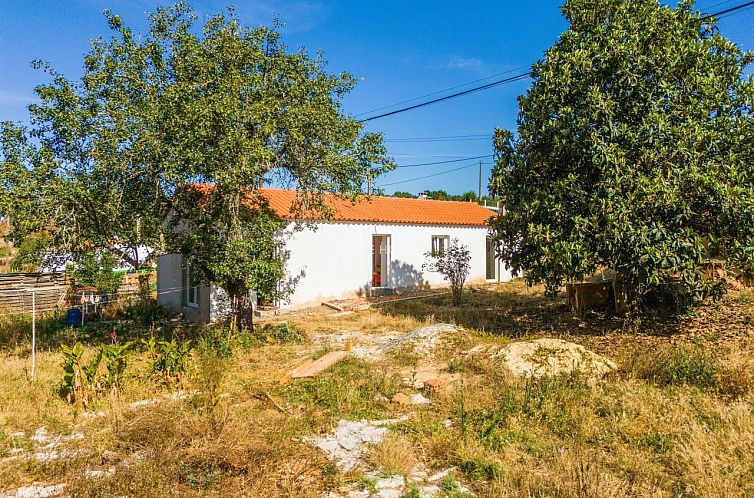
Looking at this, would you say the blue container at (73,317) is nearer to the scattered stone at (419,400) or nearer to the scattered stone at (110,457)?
the scattered stone at (110,457)

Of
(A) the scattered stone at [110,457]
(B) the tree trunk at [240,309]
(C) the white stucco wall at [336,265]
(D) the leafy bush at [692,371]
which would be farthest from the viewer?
(C) the white stucco wall at [336,265]

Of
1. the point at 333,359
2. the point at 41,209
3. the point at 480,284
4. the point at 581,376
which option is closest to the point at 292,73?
the point at 41,209

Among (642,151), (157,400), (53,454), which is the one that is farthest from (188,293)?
(642,151)

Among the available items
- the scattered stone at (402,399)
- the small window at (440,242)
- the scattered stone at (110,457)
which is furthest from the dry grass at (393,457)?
the small window at (440,242)

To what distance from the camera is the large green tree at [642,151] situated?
9039mm

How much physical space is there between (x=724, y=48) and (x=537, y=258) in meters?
5.89

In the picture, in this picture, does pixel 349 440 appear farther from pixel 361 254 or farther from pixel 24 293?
pixel 24 293

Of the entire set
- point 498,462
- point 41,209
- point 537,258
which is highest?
point 41,209

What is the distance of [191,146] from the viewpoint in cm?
852

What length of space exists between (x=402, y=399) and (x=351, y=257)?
1075cm

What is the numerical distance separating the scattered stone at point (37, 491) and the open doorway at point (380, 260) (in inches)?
574

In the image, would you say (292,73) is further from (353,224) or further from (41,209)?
(353,224)

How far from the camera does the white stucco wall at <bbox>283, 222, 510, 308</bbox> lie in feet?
52.2

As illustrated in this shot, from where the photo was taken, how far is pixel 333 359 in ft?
29.6
